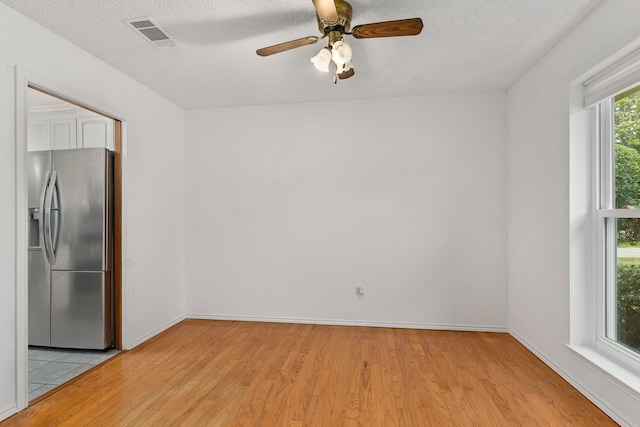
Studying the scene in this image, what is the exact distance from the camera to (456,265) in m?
3.69

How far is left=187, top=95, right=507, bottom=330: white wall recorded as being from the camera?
3.66 metres

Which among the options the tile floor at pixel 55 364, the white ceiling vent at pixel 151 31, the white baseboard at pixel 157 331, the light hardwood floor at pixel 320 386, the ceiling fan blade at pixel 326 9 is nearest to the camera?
the ceiling fan blade at pixel 326 9

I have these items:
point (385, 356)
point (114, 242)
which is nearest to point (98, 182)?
point (114, 242)

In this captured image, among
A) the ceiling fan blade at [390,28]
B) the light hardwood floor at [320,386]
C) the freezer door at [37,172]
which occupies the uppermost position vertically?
the ceiling fan blade at [390,28]

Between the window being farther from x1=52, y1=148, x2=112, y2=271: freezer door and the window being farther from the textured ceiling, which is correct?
x1=52, y1=148, x2=112, y2=271: freezer door

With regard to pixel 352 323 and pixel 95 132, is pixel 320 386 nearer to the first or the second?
pixel 352 323

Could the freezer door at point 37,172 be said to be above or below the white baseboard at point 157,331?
above

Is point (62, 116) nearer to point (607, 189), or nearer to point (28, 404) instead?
point (28, 404)

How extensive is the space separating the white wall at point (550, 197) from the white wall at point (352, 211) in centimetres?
28

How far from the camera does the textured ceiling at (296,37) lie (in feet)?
7.09

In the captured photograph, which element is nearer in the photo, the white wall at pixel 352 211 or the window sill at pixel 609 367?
the window sill at pixel 609 367

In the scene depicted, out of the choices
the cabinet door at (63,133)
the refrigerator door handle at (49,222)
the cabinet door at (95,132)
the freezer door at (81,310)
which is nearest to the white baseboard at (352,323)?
the freezer door at (81,310)

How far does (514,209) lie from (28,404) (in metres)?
4.21

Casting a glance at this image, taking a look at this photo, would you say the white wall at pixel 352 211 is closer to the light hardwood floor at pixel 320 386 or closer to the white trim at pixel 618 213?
the light hardwood floor at pixel 320 386
